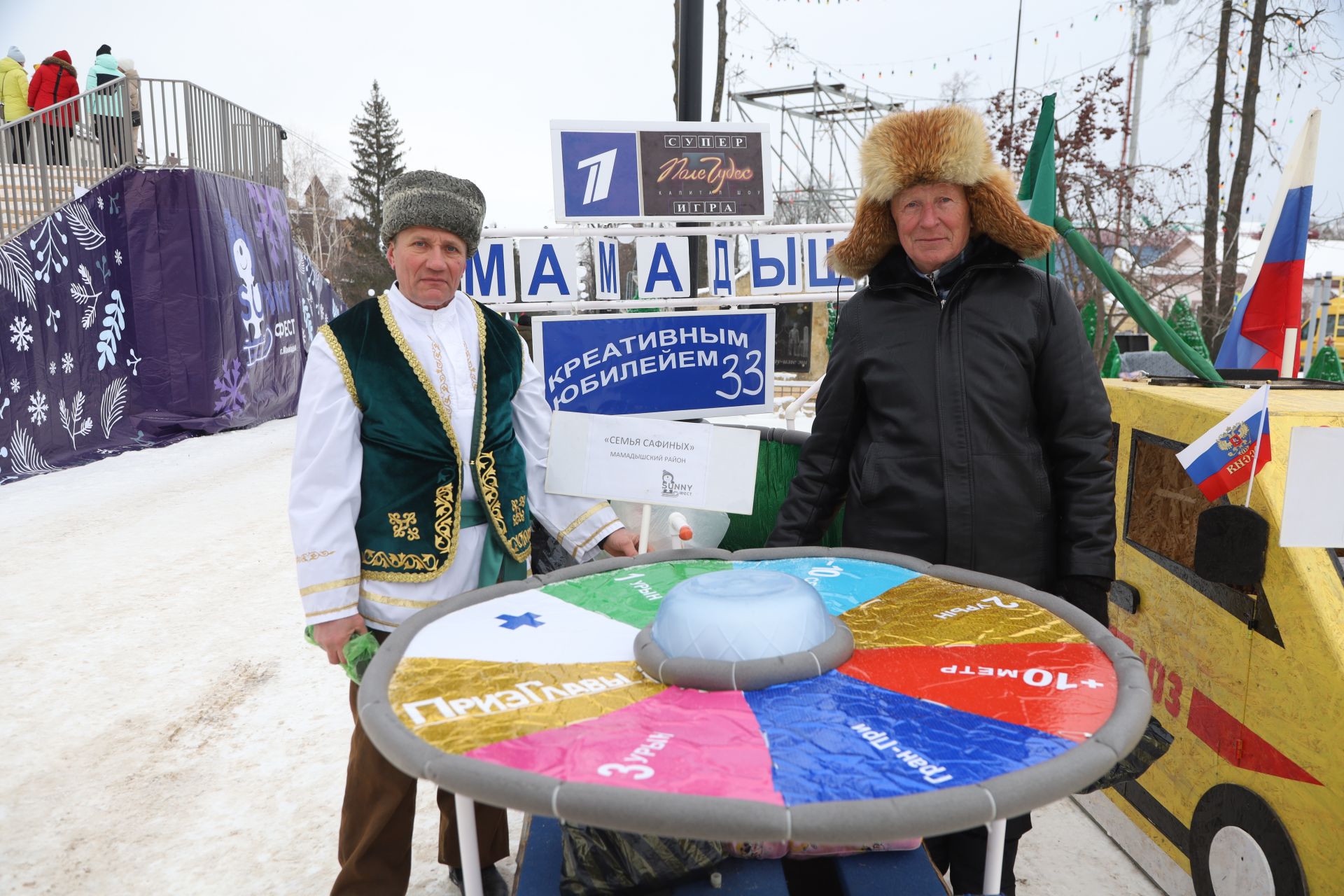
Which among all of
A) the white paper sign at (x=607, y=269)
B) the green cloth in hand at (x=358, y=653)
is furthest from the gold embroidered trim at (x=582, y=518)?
the white paper sign at (x=607, y=269)

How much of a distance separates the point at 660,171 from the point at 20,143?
9.44 metres

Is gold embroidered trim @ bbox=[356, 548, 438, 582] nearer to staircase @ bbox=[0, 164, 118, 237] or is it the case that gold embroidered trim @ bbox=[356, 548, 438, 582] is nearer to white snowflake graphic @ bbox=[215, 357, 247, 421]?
staircase @ bbox=[0, 164, 118, 237]

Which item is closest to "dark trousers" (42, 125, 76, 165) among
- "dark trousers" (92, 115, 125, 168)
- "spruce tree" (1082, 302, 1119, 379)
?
"dark trousers" (92, 115, 125, 168)

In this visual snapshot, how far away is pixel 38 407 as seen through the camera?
28.1 ft

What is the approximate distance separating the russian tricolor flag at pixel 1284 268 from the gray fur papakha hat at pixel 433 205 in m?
3.44

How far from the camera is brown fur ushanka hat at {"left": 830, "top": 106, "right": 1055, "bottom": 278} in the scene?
2.00 meters

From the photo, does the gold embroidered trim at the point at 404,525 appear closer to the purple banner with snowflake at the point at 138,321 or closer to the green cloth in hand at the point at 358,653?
the green cloth in hand at the point at 358,653

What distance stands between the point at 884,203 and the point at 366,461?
1.40 meters

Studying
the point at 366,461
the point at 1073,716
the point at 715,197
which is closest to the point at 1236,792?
the point at 1073,716

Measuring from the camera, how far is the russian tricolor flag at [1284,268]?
375cm

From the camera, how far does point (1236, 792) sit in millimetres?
2125

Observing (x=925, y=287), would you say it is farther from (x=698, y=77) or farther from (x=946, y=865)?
(x=698, y=77)

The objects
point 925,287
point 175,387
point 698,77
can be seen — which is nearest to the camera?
point 925,287

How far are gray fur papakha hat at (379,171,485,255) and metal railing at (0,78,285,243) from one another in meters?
8.40
